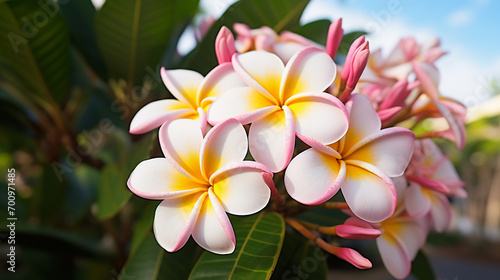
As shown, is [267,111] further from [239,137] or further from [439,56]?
[439,56]

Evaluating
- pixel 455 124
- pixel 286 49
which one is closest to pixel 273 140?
pixel 286 49

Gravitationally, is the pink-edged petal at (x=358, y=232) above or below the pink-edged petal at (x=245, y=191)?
below

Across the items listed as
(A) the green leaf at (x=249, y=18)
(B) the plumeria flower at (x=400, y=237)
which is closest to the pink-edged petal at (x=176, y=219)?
(B) the plumeria flower at (x=400, y=237)

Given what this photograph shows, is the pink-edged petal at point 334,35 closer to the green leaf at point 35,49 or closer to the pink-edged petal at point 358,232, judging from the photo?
the pink-edged petal at point 358,232

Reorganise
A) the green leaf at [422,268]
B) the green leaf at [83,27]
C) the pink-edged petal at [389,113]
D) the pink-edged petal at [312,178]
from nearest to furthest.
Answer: the pink-edged petal at [312,178] < the pink-edged petal at [389,113] < the green leaf at [422,268] < the green leaf at [83,27]

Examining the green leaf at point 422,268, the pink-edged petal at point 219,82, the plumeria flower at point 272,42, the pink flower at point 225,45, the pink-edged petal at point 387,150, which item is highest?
the pink flower at point 225,45

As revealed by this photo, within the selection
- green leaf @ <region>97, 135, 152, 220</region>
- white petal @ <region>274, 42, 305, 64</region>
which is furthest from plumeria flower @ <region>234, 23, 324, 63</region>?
green leaf @ <region>97, 135, 152, 220</region>

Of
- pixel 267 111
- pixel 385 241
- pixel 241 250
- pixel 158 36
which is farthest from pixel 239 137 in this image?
pixel 158 36

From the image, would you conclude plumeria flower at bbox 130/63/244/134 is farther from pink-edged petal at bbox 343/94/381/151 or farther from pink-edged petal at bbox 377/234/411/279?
pink-edged petal at bbox 377/234/411/279
